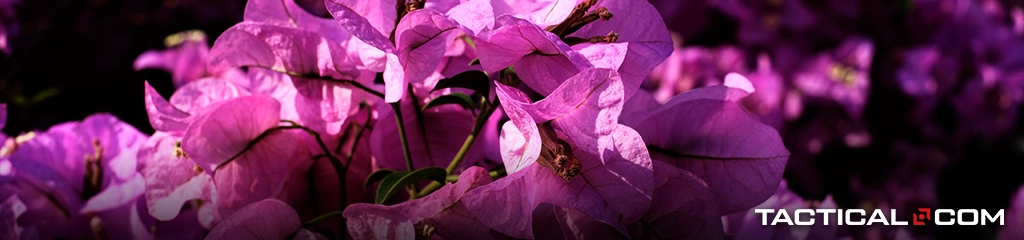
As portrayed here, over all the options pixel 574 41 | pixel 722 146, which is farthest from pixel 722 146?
pixel 574 41

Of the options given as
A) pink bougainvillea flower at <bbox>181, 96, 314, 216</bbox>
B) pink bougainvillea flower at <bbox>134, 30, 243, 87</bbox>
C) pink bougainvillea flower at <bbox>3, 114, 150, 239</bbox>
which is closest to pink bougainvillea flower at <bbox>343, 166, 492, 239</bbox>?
Result: pink bougainvillea flower at <bbox>181, 96, 314, 216</bbox>

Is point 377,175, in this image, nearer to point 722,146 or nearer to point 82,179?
point 722,146

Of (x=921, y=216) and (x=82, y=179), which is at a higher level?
(x=82, y=179)

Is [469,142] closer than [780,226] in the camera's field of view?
Yes

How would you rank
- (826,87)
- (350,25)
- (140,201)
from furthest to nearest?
(826,87) → (140,201) → (350,25)

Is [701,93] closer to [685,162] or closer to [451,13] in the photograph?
[685,162]

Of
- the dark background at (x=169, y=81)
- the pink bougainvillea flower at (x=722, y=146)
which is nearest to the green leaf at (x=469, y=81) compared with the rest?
the pink bougainvillea flower at (x=722, y=146)

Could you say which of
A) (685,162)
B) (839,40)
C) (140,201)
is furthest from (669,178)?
(839,40)

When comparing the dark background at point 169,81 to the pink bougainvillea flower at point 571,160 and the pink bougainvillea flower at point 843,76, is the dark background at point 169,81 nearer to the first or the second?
the pink bougainvillea flower at point 843,76
